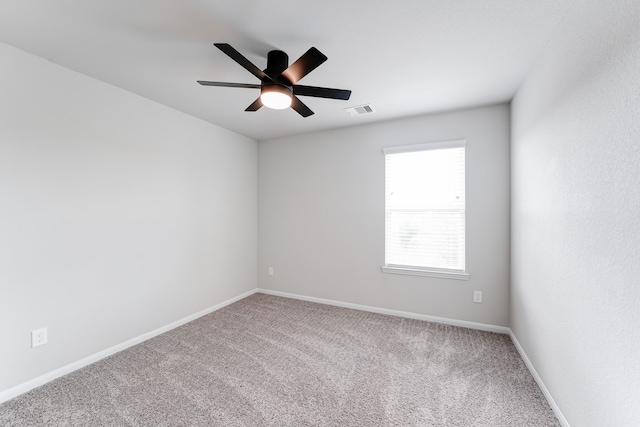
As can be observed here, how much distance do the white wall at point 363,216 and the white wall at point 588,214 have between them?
2.60 feet

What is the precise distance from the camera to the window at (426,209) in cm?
315

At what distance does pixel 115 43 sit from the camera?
192 cm

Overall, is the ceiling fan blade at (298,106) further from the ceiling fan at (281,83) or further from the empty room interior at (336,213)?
the empty room interior at (336,213)

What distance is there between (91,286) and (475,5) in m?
3.53

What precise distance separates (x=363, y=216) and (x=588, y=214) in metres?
2.37

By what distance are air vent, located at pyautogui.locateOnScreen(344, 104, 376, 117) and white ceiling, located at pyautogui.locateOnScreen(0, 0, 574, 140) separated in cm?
27

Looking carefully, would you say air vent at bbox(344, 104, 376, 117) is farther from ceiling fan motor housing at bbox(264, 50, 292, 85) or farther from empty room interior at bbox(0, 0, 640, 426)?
ceiling fan motor housing at bbox(264, 50, 292, 85)

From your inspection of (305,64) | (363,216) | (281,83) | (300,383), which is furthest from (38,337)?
(363,216)

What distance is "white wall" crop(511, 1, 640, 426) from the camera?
1.11 metres

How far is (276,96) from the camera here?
2025mm

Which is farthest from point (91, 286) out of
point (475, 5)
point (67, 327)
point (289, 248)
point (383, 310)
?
point (475, 5)

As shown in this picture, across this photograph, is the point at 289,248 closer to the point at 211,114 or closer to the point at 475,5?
the point at 211,114

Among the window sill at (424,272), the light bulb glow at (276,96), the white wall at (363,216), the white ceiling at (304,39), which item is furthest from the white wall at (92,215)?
the window sill at (424,272)

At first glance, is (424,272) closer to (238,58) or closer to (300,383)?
(300,383)
